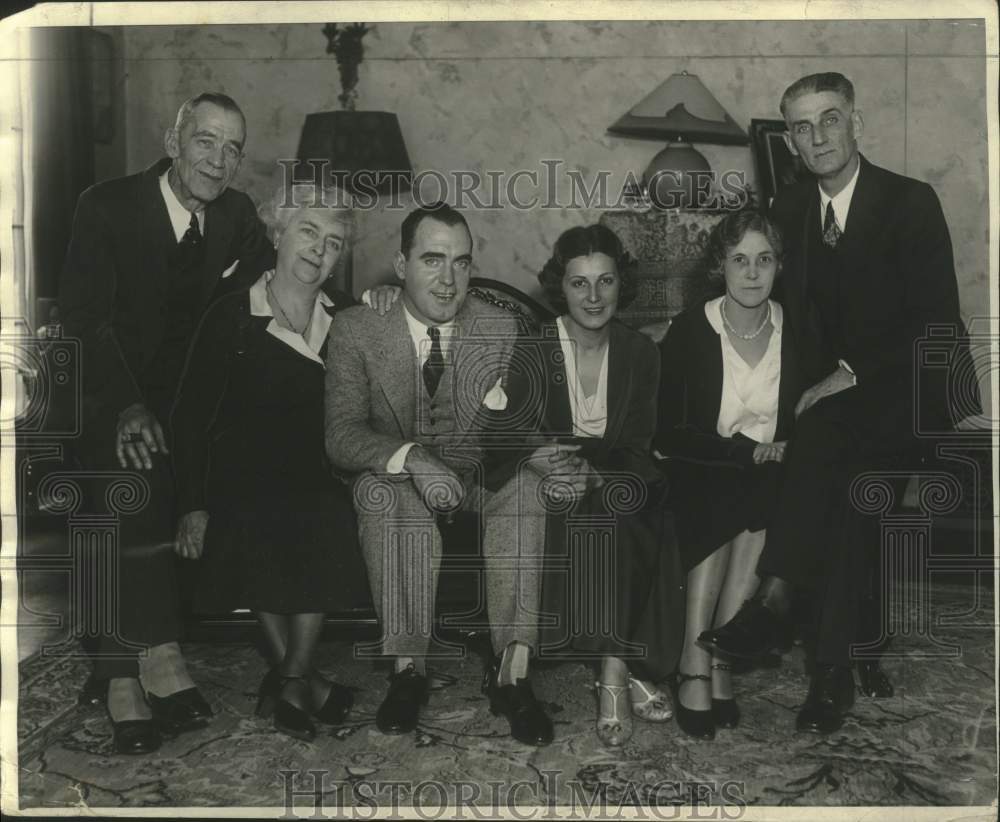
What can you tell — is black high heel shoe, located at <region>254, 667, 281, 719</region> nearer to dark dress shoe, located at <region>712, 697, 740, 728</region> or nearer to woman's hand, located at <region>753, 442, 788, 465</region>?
dark dress shoe, located at <region>712, 697, 740, 728</region>

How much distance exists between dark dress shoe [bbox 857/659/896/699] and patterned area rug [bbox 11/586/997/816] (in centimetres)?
3

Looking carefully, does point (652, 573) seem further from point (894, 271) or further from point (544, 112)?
point (544, 112)

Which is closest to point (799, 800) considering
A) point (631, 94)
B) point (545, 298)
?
point (545, 298)

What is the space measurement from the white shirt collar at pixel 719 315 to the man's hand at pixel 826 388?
0.66ft

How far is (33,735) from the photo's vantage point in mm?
2895

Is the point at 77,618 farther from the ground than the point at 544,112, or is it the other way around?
the point at 544,112

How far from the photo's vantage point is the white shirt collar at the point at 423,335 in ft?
9.59

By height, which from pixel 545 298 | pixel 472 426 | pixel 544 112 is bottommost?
pixel 472 426

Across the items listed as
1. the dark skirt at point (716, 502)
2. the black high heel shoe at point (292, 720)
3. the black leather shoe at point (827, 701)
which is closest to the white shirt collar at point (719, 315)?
the dark skirt at point (716, 502)

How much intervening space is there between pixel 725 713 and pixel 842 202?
155 centimetres

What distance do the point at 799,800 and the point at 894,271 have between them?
154 centimetres

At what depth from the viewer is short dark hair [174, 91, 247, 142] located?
117 inches

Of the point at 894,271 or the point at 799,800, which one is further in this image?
the point at 894,271

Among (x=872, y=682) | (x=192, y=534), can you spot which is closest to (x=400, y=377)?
(x=192, y=534)
